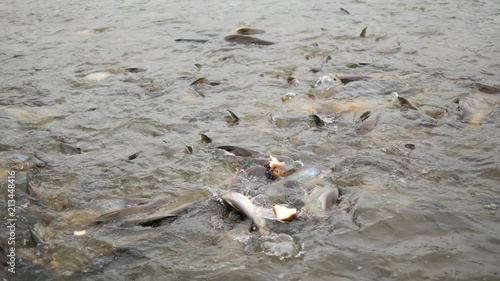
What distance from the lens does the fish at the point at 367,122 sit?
17.8 ft

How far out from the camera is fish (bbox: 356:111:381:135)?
17.8ft

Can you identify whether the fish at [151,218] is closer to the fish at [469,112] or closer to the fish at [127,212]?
the fish at [127,212]

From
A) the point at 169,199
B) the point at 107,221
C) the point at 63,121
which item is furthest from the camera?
the point at 63,121

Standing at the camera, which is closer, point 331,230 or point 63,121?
point 331,230

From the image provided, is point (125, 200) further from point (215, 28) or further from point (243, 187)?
point (215, 28)

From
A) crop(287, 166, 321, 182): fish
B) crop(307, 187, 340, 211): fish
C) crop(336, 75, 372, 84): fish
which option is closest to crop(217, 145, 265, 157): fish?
crop(287, 166, 321, 182): fish

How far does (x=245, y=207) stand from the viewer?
13.5 ft

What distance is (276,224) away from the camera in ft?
13.1

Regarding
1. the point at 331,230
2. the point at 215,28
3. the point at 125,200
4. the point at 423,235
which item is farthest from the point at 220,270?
the point at 215,28

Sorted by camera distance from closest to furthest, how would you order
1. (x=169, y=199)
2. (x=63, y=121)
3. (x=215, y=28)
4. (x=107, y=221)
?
(x=107, y=221) → (x=169, y=199) → (x=63, y=121) → (x=215, y=28)

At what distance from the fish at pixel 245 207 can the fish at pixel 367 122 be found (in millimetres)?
1800

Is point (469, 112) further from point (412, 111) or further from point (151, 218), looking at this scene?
point (151, 218)

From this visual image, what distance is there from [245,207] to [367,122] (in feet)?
6.83

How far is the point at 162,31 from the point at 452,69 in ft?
16.8
